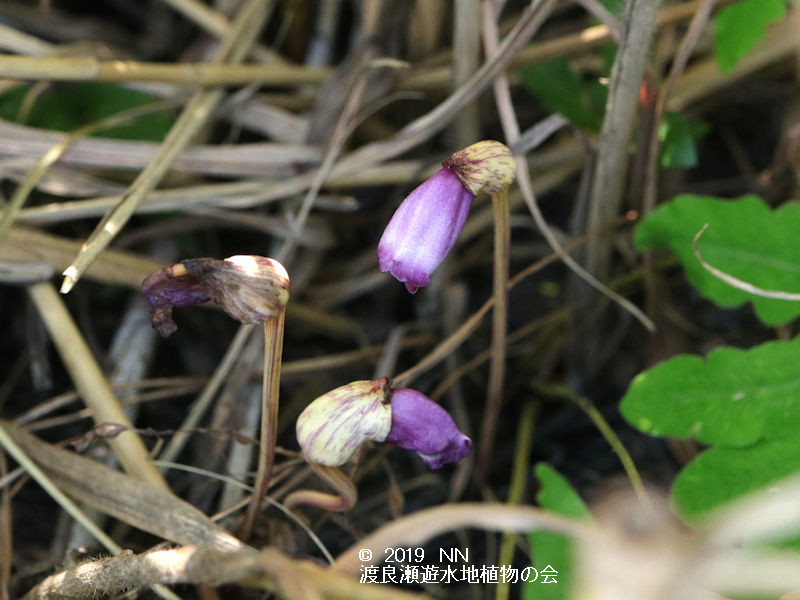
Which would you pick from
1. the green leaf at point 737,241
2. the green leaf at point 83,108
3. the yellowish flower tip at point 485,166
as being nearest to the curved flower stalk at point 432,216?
the yellowish flower tip at point 485,166

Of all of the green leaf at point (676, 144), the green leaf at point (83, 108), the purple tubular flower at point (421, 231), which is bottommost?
the purple tubular flower at point (421, 231)

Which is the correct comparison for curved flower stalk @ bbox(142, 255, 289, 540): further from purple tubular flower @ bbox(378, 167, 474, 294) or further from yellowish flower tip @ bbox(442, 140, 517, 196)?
yellowish flower tip @ bbox(442, 140, 517, 196)

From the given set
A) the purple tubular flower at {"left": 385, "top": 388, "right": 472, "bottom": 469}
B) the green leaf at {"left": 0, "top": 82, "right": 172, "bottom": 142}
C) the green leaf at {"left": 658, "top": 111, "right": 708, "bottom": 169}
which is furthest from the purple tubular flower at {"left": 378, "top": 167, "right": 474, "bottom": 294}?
the green leaf at {"left": 0, "top": 82, "right": 172, "bottom": 142}

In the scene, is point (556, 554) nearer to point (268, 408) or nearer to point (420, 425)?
point (420, 425)

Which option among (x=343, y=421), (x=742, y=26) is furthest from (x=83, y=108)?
(x=742, y=26)

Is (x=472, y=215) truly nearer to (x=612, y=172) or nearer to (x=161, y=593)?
(x=612, y=172)

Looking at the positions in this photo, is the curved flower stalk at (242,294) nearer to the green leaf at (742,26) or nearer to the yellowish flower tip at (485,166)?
the yellowish flower tip at (485,166)

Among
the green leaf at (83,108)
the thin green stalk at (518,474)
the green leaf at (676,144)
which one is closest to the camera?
the thin green stalk at (518,474)
